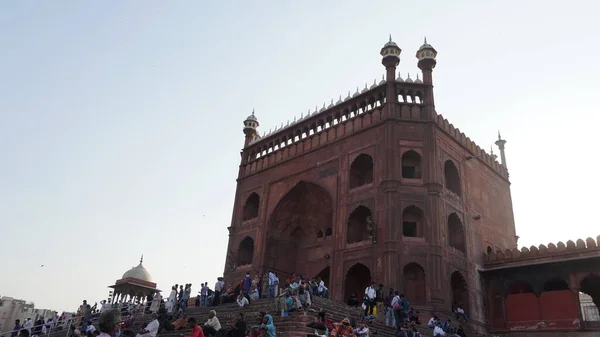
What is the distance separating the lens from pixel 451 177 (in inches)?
886

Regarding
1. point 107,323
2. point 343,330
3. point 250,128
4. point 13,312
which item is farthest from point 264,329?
point 13,312

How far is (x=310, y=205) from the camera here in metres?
24.9

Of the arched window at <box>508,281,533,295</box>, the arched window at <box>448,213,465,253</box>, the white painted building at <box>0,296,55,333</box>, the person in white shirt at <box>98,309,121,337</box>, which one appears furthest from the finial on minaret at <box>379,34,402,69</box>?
the white painted building at <box>0,296,55,333</box>

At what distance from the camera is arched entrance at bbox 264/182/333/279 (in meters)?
24.1

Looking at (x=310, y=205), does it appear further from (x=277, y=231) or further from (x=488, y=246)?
(x=488, y=246)

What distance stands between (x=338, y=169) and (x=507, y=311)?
28.4ft

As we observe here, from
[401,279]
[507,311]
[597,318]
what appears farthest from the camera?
[597,318]

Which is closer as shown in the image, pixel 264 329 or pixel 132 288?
pixel 264 329

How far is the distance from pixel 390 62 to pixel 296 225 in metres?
8.78

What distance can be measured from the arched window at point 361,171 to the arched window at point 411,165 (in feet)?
5.01

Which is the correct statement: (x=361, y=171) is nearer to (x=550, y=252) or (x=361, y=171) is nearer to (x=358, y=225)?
(x=358, y=225)

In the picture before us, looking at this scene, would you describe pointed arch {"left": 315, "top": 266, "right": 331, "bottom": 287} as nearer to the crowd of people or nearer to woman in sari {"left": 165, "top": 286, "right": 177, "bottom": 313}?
the crowd of people

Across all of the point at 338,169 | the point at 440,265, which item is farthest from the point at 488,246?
the point at 338,169

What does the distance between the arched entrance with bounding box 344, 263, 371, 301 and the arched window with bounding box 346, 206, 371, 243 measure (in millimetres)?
1167
